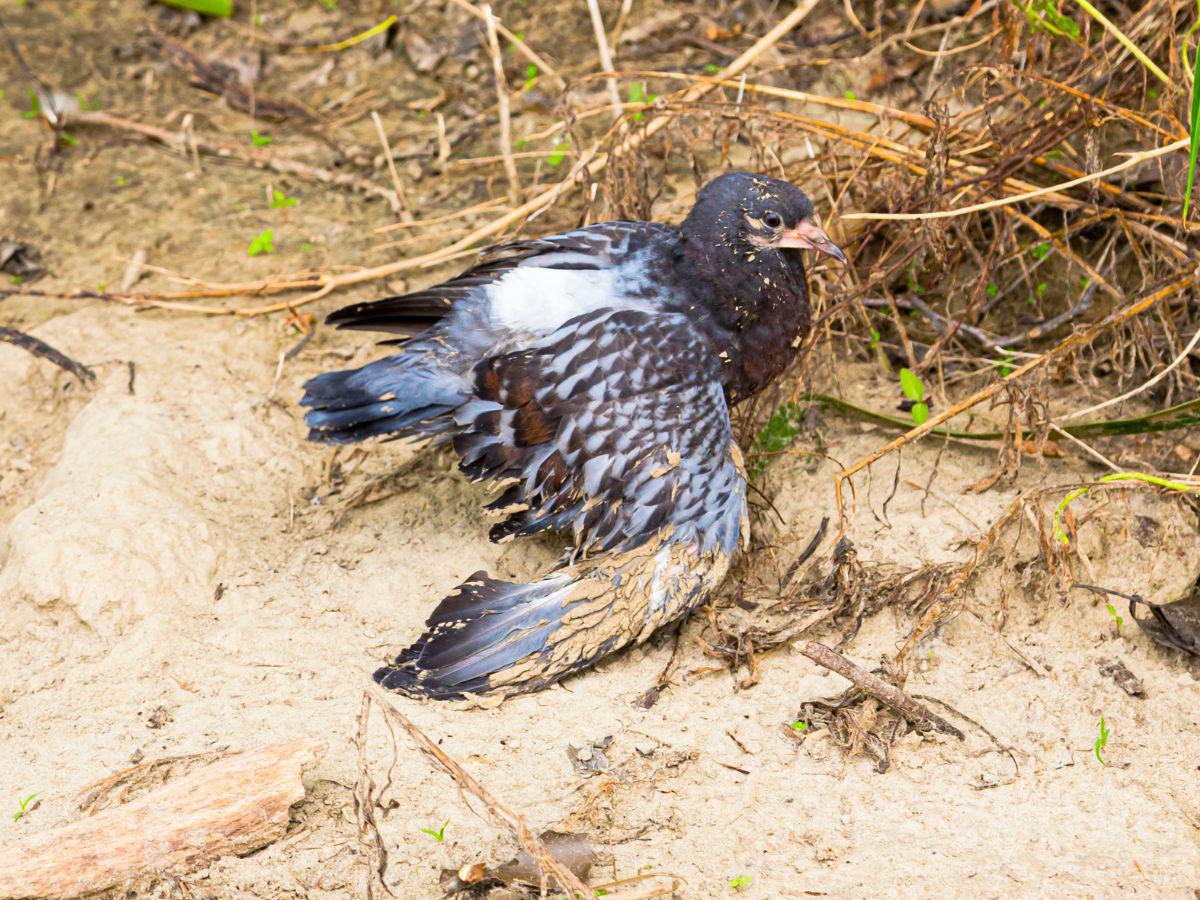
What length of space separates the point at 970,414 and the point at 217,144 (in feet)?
11.6

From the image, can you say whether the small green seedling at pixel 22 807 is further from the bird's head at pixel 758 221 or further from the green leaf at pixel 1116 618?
the green leaf at pixel 1116 618

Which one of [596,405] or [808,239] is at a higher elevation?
[808,239]

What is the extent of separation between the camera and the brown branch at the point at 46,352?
4.46 m

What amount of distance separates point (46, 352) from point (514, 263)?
1870mm

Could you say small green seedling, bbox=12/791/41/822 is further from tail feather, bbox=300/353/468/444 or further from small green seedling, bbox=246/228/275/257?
small green seedling, bbox=246/228/275/257

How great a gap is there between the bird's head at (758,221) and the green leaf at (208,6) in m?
3.63

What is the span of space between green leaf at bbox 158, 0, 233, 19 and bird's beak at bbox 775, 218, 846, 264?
3819 millimetres

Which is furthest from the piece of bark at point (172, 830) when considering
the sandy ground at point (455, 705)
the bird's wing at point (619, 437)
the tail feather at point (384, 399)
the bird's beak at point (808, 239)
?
the bird's beak at point (808, 239)

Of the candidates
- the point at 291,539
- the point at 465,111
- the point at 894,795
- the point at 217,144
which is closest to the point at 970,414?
the point at 894,795

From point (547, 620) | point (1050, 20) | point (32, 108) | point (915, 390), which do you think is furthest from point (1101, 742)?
point (32, 108)

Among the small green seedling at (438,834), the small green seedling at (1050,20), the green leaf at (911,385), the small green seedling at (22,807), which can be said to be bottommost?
the small green seedling at (22,807)

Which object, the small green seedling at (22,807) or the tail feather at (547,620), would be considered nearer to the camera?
the small green seedling at (22,807)

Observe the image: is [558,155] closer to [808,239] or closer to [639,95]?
[639,95]

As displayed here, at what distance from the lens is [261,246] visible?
16.7ft
